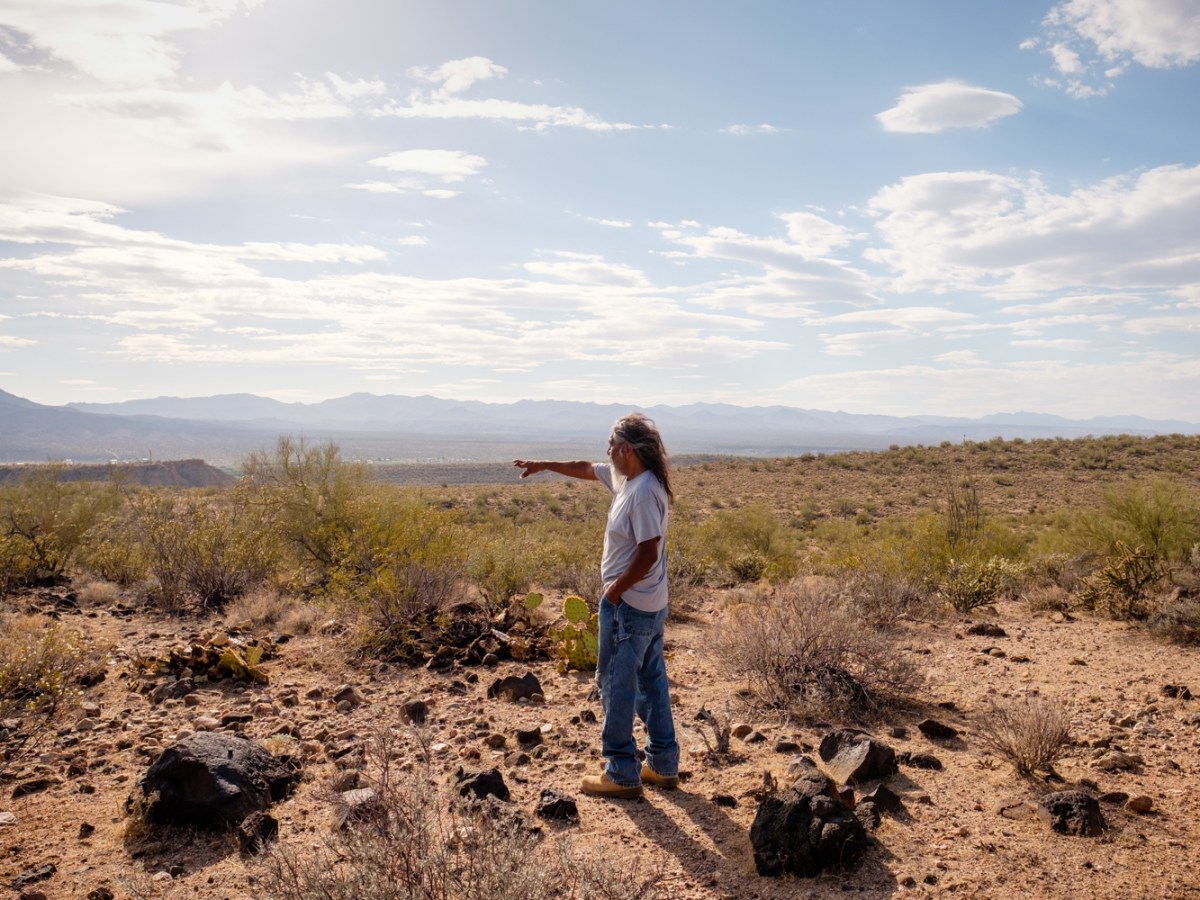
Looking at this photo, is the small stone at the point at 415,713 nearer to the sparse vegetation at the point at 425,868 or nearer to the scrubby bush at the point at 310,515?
the sparse vegetation at the point at 425,868

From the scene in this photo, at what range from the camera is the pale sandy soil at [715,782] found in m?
3.63

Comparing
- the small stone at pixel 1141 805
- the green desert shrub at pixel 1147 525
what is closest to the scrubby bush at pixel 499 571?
the small stone at pixel 1141 805

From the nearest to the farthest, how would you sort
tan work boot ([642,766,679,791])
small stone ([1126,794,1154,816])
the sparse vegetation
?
the sparse vegetation < small stone ([1126,794,1154,816]) < tan work boot ([642,766,679,791])

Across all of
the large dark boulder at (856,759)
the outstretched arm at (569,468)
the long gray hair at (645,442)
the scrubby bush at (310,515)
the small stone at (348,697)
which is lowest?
the small stone at (348,697)

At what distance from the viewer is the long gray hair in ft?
14.7

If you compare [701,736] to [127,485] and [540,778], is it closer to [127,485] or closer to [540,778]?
[540,778]

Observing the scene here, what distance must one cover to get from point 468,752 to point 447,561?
377 cm

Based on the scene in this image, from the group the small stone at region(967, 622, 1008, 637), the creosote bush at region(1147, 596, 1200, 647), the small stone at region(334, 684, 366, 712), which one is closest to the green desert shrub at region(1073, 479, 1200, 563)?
the creosote bush at region(1147, 596, 1200, 647)

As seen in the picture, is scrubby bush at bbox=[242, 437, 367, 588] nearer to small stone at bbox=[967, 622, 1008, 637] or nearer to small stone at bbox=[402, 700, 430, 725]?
small stone at bbox=[402, 700, 430, 725]

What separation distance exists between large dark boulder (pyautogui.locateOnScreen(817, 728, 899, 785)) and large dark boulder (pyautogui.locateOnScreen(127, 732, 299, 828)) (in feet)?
10.7

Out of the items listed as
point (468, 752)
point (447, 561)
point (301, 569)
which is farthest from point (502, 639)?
point (301, 569)

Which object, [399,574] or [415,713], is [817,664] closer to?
[415,713]

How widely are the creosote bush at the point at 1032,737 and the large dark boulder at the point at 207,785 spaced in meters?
4.26

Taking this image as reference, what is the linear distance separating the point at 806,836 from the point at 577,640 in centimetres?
391
